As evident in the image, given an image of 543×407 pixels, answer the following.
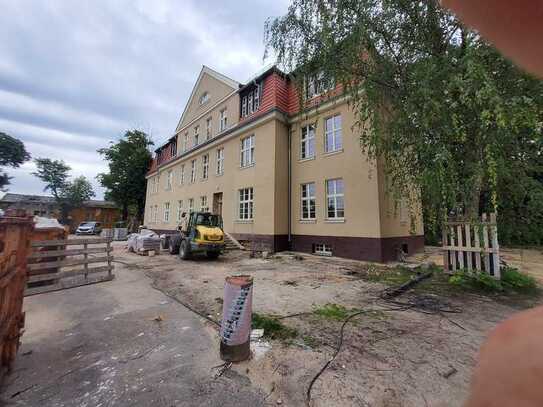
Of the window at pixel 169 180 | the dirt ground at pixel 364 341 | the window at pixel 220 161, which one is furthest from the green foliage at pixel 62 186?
the dirt ground at pixel 364 341

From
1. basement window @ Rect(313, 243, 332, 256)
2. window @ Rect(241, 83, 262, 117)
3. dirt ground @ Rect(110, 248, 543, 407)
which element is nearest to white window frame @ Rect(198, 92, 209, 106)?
window @ Rect(241, 83, 262, 117)

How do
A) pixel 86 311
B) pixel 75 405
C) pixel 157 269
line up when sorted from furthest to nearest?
pixel 157 269, pixel 86 311, pixel 75 405

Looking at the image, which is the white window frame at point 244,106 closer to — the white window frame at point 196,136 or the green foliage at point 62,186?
the white window frame at point 196,136

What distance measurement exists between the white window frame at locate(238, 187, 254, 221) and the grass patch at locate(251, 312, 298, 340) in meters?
9.78

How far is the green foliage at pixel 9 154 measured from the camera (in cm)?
3216

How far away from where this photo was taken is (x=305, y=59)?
6.66 m

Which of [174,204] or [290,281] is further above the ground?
[174,204]

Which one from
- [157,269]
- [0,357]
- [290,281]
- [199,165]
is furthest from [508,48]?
[199,165]

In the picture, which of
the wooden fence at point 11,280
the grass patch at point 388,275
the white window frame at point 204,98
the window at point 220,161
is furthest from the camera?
the white window frame at point 204,98

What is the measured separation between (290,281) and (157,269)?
193 inches

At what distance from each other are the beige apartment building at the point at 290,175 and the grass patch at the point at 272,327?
5688 millimetres

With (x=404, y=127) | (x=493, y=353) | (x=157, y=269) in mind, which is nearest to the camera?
(x=493, y=353)

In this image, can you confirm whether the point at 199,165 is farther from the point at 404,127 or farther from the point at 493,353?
the point at 493,353

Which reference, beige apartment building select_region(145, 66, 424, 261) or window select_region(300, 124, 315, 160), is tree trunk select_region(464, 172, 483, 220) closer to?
beige apartment building select_region(145, 66, 424, 261)
